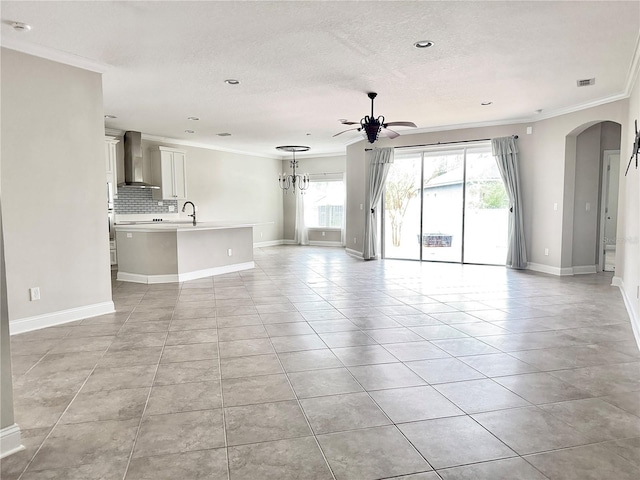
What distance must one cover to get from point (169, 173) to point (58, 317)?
214 inches

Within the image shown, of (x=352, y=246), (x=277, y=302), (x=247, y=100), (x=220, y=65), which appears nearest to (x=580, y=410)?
(x=277, y=302)

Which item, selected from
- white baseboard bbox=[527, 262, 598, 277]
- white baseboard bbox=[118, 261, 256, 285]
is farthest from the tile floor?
white baseboard bbox=[527, 262, 598, 277]

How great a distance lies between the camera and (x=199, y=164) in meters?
10.2

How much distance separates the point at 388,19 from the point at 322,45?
0.77m

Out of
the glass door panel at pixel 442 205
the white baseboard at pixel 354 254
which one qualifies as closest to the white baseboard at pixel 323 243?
the white baseboard at pixel 354 254

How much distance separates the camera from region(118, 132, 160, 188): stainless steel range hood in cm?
834

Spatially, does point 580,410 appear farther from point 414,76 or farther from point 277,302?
point 414,76

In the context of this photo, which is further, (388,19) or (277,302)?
(277,302)

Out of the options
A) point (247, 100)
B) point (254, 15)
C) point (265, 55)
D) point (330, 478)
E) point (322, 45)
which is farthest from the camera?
point (247, 100)

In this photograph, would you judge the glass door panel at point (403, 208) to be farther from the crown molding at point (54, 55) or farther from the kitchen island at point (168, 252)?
the crown molding at point (54, 55)

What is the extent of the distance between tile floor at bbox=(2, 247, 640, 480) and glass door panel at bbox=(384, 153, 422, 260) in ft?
13.3

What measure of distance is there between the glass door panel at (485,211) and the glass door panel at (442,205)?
18cm

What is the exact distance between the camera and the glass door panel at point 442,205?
339 inches

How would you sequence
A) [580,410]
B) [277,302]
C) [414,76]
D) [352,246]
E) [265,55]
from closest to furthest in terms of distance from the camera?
[580,410]
[265,55]
[414,76]
[277,302]
[352,246]
